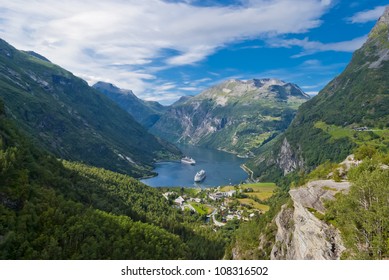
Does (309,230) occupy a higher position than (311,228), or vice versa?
(311,228)

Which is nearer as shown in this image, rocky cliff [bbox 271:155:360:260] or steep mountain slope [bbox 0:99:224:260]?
rocky cliff [bbox 271:155:360:260]

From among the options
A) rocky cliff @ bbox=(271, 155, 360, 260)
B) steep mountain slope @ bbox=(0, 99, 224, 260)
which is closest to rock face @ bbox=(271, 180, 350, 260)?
rocky cliff @ bbox=(271, 155, 360, 260)

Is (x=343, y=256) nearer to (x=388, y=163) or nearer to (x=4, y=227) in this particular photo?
(x=388, y=163)

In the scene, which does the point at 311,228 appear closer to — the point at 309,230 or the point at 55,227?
the point at 309,230

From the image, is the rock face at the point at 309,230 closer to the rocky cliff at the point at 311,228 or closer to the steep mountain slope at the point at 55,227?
the rocky cliff at the point at 311,228

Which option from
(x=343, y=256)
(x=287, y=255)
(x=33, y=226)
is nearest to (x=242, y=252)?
(x=287, y=255)

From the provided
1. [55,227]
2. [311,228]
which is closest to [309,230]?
[311,228]

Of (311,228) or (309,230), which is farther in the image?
(309,230)

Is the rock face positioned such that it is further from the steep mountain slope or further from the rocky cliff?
the steep mountain slope
